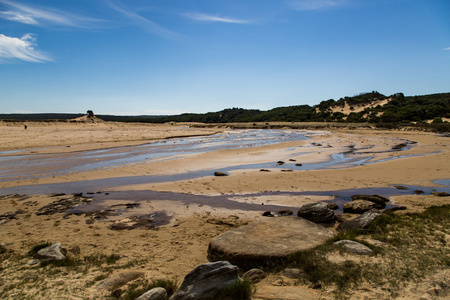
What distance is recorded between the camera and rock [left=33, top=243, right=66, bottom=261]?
5.31 m

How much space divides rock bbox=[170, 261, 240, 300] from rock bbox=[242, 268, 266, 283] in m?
0.50

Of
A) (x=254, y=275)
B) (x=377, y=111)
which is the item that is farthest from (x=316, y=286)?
(x=377, y=111)

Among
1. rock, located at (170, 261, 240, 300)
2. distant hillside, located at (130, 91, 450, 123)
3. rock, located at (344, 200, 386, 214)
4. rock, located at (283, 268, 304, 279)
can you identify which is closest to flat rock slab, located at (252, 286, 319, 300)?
rock, located at (283, 268, 304, 279)

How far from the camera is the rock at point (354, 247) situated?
17.0ft

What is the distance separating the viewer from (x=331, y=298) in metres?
3.92

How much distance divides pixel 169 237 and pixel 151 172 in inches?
351

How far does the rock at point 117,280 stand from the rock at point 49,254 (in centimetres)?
149

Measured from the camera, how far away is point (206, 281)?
417 cm

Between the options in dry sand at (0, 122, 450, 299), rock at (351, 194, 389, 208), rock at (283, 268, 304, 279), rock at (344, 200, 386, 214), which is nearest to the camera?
rock at (283, 268, 304, 279)

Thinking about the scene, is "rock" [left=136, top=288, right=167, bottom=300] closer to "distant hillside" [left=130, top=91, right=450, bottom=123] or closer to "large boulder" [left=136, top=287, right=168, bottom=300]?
"large boulder" [left=136, top=287, right=168, bottom=300]

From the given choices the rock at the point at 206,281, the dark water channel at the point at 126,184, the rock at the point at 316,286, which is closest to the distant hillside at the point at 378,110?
the dark water channel at the point at 126,184

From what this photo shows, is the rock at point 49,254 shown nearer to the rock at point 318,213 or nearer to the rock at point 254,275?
the rock at point 254,275

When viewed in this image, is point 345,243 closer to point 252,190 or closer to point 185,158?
point 252,190

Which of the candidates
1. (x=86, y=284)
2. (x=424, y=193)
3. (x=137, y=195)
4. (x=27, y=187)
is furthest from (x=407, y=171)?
(x=27, y=187)
